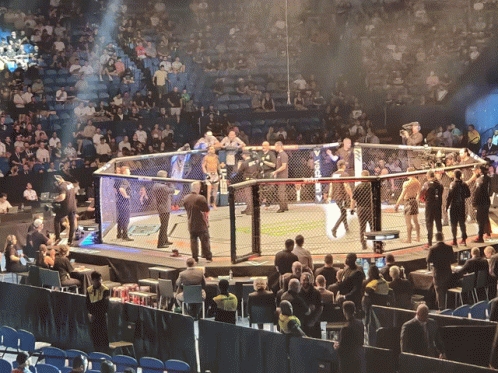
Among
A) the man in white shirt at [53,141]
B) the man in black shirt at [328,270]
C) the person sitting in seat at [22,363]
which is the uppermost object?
the man in white shirt at [53,141]

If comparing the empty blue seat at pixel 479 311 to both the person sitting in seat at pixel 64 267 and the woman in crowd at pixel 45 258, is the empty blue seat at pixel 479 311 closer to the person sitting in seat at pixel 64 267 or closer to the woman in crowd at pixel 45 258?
the person sitting in seat at pixel 64 267

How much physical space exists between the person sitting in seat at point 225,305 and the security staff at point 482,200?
6.24 metres

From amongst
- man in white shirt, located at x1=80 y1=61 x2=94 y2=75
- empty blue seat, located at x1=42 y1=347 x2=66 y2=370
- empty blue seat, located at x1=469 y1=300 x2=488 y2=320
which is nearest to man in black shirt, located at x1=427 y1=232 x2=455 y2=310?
empty blue seat, located at x1=469 y1=300 x2=488 y2=320

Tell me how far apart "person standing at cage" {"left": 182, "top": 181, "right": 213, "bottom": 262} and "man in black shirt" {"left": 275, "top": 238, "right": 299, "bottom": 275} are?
2.21 m

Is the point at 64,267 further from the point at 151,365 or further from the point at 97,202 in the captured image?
the point at 151,365

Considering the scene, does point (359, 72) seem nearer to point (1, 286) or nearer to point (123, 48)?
point (123, 48)

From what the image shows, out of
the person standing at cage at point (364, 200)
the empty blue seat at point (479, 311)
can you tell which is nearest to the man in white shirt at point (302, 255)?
the person standing at cage at point (364, 200)

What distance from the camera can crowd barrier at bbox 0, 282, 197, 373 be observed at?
590 inches

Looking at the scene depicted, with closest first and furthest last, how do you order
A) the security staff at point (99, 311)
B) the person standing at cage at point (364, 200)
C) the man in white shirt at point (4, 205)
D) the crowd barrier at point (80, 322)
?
the crowd barrier at point (80, 322) → the security staff at point (99, 311) → the person standing at cage at point (364, 200) → the man in white shirt at point (4, 205)

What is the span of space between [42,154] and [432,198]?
13060 mm

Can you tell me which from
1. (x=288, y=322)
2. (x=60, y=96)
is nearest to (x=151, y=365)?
(x=288, y=322)

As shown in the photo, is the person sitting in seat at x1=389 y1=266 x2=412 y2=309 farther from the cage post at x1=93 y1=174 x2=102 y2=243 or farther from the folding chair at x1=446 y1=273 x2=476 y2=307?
the cage post at x1=93 y1=174 x2=102 y2=243

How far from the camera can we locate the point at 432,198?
1908 centimetres

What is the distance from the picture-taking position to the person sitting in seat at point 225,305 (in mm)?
15453
